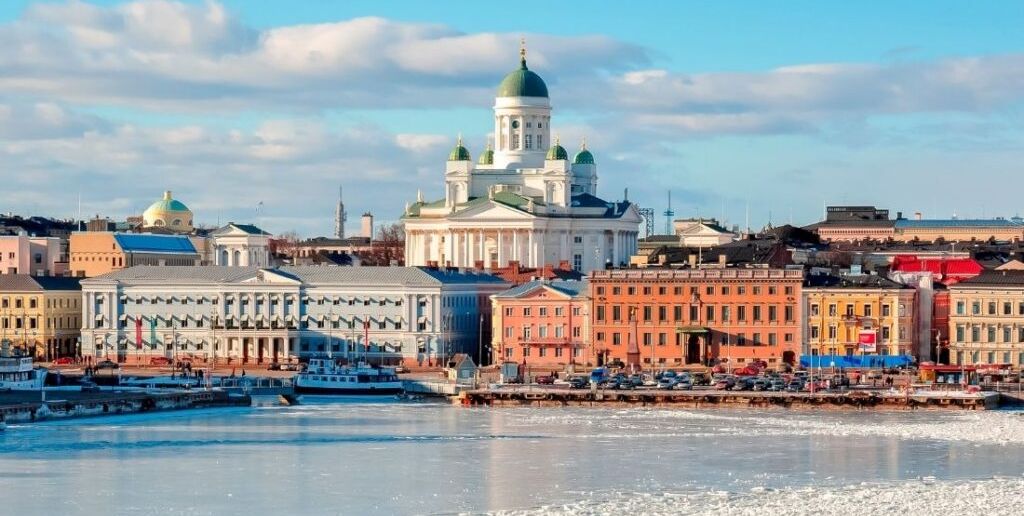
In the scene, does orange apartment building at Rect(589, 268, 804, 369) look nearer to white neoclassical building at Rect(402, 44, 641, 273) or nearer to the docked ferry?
the docked ferry

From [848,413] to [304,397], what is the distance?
17.8 meters

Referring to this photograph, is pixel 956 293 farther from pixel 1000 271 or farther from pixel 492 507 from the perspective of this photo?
pixel 492 507

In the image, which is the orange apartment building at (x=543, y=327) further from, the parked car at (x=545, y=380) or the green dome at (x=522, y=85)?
the green dome at (x=522, y=85)

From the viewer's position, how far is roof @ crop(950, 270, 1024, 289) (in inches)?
3585

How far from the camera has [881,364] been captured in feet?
295

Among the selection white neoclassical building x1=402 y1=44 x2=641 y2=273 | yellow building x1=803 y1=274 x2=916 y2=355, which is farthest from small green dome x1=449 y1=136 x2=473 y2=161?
yellow building x1=803 y1=274 x2=916 y2=355

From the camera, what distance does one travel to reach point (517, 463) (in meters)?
58.1

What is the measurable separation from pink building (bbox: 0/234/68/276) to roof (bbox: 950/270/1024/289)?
4972 cm

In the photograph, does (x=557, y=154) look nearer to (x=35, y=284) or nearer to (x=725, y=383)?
(x=35, y=284)

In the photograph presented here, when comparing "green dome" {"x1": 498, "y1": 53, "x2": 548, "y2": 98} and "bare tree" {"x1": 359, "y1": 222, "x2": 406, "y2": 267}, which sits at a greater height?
"green dome" {"x1": 498, "y1": 53, "x2": 548, "y2": 98}

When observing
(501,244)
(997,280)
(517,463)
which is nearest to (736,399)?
(997,280)

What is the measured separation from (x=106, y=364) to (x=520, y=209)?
3127 cm

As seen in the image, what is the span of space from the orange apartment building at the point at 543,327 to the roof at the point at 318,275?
3.84 metres

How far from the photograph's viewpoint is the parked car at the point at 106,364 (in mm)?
97750
